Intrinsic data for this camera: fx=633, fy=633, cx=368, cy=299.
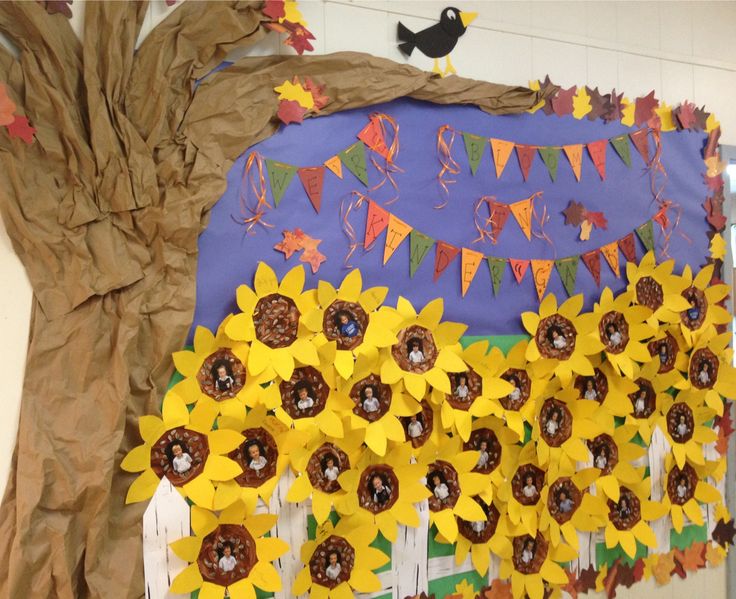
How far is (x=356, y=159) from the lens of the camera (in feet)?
4.86

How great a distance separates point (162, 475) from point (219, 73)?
0.86 meters

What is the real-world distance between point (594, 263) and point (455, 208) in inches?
17.9

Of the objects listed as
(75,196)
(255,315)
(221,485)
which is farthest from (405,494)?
(75,196)

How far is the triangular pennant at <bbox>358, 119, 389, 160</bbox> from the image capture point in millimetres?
1491

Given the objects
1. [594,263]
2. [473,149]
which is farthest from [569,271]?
[473,149]

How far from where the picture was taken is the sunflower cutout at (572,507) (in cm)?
168

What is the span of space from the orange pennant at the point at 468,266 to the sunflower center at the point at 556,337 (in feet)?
0.78

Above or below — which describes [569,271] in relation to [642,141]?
below

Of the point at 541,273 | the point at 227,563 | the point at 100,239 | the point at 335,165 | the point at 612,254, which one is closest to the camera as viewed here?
the point at 100,239

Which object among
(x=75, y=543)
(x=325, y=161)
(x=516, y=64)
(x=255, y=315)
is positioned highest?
(x=516, y=64)

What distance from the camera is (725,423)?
6.40ft

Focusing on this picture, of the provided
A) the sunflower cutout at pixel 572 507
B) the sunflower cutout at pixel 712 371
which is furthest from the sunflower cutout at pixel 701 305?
the sunflower cutout at pixel 572 507

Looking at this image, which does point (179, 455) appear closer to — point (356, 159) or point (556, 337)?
point (356, 159)

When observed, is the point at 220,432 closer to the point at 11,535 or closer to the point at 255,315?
the point at 255,315
